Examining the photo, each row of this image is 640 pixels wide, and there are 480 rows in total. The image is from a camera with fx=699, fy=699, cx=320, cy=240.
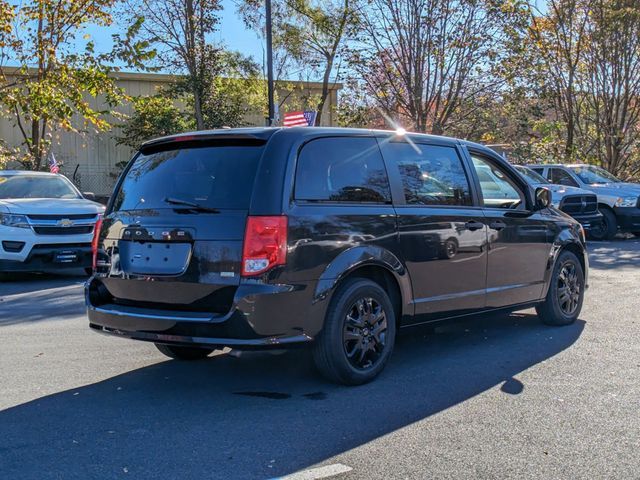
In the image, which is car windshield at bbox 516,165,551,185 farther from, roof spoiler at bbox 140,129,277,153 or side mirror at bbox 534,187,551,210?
roof spoiler at bbox 140,129,277,153

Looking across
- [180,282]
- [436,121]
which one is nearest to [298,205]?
[180,282]

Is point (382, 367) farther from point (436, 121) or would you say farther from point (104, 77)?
point (436, 121)

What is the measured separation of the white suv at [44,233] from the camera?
10.4 meters

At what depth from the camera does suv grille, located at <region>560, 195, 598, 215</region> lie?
52.8 ft

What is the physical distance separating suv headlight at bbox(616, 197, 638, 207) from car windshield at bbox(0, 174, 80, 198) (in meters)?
12.4

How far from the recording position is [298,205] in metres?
4.72

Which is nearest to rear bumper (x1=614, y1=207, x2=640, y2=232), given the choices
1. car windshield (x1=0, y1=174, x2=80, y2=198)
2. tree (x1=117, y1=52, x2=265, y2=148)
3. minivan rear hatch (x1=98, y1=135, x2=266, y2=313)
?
car windshield (x1=0, y1=174, x2=80, y2=198)

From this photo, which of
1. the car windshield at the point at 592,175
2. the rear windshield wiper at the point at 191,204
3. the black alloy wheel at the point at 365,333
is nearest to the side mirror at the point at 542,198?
the black alloy wheel at the point at 365,333

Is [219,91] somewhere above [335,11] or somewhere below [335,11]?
below

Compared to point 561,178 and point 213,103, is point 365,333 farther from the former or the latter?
point 213,103

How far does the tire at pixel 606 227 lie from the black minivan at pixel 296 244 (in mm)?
12105

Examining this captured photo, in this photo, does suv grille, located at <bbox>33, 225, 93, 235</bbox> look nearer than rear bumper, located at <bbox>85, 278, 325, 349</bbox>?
No

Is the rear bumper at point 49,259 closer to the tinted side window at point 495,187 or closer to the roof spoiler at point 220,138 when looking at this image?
the roof spoiler at point 220,138

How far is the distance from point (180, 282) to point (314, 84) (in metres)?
28.6
